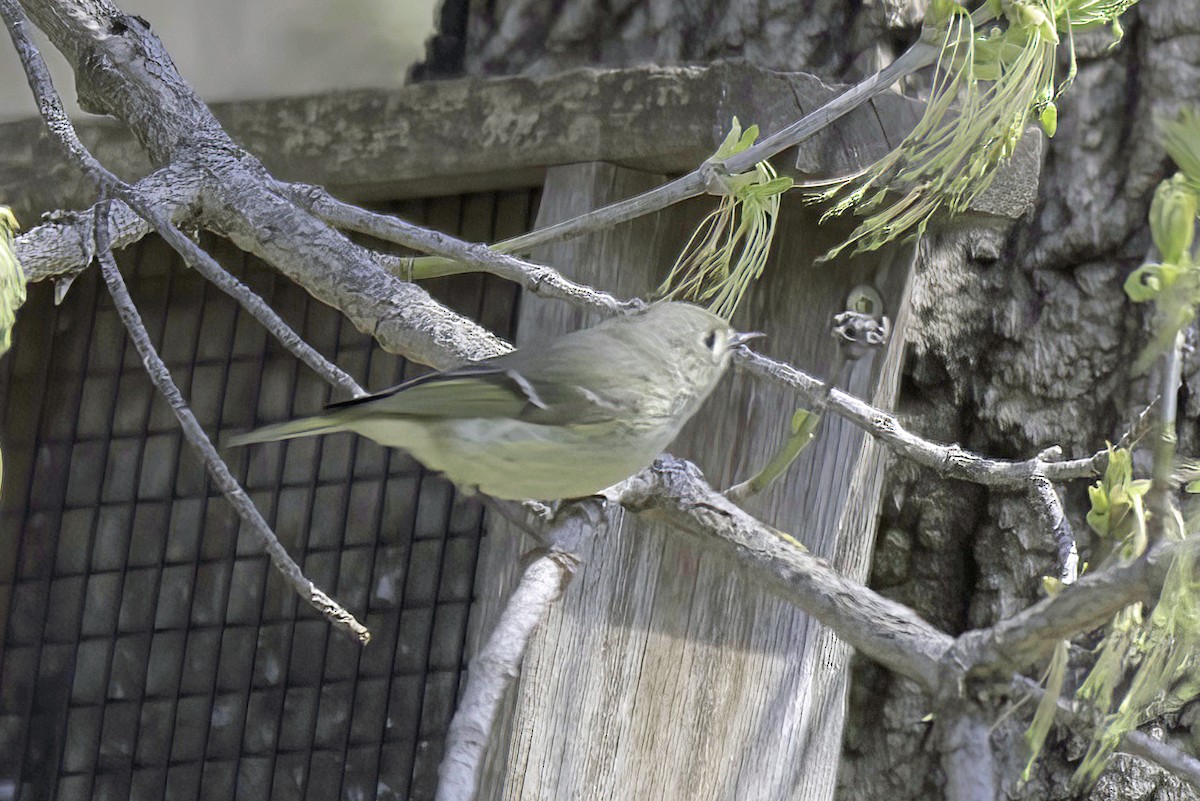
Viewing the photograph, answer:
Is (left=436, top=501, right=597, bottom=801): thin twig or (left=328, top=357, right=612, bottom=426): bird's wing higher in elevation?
(left=328, top=357, right=612, bottom=426): bird's wing

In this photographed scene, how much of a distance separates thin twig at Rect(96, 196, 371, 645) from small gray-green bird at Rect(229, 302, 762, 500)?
0.13 feet

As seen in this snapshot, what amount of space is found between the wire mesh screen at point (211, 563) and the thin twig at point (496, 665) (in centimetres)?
56

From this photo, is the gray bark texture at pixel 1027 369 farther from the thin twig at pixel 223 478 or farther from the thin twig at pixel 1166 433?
the thin twig at pixel 1166 433

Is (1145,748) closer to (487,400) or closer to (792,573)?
(792,573)

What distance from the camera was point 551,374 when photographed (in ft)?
4.59

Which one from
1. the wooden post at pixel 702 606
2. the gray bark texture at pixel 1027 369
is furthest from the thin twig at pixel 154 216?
the gray bark texture at pixel 1027 369

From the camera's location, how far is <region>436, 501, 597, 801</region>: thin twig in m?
0.97

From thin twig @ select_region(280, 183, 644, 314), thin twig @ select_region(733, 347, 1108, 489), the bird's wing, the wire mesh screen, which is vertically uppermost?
thin twig @ select_region(280, 183, 644, 314)

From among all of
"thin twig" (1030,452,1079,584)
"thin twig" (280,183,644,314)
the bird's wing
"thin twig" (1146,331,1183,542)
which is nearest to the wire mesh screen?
"thin twig" (280,183,644,314)

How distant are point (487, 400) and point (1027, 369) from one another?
109 cm

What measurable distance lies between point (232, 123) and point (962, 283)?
1089 millimetres

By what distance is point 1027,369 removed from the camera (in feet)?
7.04

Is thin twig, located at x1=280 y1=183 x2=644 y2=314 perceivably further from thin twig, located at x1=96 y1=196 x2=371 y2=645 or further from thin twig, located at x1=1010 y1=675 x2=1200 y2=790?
thin twig, located at x1=1010 y1=675 x2=1200 y2=790

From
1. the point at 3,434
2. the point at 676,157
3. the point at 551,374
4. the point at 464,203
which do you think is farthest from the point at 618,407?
the point at 3,434
